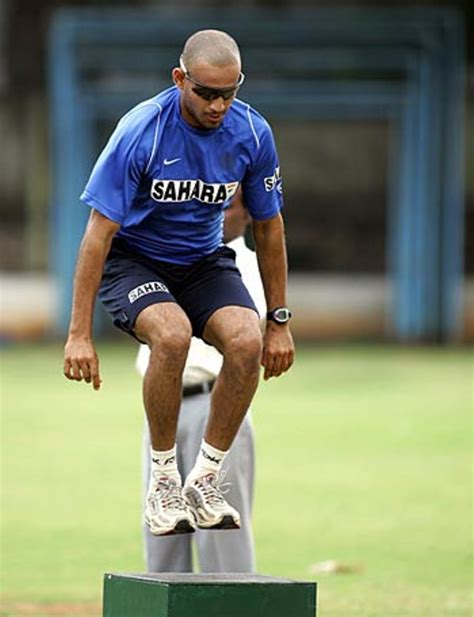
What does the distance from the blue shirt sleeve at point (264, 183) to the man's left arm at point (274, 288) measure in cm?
5

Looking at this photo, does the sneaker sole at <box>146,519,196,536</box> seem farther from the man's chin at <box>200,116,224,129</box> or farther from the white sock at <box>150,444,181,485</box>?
the man's chin at <box>200,116,224,129</box>

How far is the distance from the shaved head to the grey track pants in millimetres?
1902

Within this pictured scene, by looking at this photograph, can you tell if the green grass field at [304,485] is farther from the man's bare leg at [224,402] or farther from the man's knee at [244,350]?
the man's knee at [244,350]

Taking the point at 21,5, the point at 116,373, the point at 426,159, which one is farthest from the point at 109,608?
the point at 21,5

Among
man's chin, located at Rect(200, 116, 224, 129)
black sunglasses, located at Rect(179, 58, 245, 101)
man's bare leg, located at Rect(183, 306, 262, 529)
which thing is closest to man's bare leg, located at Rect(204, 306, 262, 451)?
man's bare leg, located at Rect(183, 306, 262, 529)

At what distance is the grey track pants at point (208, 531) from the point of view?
28.7 feet

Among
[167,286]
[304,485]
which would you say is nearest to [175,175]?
[167,286]

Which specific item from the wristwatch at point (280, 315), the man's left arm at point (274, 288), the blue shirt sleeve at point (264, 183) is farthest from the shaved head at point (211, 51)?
the wristwatch at point (280, 315)

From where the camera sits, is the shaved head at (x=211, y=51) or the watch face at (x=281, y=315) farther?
the watch face at (x=281, y=315)

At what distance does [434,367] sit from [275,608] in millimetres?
15085

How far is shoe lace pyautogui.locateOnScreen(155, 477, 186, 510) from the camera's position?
763 centimetres

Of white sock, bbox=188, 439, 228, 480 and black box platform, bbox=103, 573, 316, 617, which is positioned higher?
white sock, bbox=188, 439, 228, 480

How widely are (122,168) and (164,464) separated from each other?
120cm

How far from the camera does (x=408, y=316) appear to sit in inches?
966
